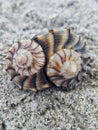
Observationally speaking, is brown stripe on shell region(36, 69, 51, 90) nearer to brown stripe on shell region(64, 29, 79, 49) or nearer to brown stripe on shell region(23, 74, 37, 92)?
brown stripe on shell region(23, 74, 37, 92)

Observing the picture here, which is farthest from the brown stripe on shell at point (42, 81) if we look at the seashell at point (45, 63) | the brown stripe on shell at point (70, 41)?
the brown stripe on shell at point (70, 41)

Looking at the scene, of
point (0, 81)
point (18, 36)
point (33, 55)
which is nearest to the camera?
point (33, 55)

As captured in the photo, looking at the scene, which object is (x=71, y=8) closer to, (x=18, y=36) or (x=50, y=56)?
(x=18, y=36)

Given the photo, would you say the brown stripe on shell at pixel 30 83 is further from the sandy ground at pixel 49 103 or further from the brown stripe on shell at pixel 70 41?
the brown stripe on shell at pixel 70 41

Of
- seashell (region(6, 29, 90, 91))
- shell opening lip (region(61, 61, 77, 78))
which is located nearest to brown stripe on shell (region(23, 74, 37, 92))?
seashell (region(6, 29, 90, 91))

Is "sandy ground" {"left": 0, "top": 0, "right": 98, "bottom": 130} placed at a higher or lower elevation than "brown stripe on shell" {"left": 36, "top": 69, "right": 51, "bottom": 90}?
lower

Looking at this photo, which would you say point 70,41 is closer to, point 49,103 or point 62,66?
point 62,66

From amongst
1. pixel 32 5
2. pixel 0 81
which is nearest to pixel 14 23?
pixel 32 5
